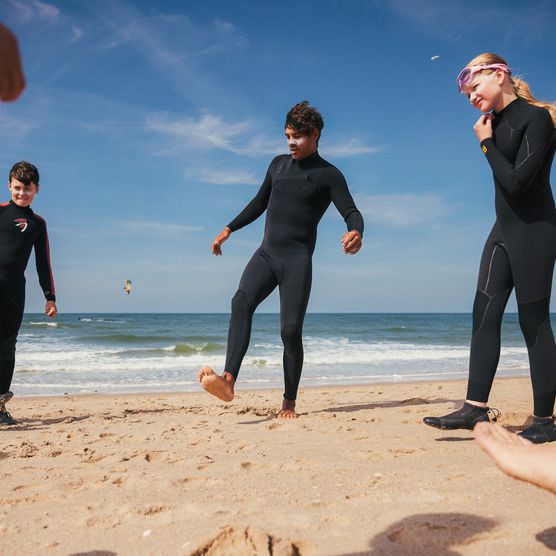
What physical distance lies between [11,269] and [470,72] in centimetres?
368

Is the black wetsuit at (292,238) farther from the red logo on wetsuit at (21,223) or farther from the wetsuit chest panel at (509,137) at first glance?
the red logo on wetsuit at (21,223)

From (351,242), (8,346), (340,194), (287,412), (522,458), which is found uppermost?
(340,194)

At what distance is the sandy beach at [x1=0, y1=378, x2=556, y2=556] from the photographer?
1.94 m

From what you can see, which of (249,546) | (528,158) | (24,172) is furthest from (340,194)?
(249,546)

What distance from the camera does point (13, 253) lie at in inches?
185

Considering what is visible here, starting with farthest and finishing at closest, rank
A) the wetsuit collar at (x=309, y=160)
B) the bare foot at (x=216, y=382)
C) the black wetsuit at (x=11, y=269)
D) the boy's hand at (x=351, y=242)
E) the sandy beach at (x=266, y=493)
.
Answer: the black wetsuit at (x=11, y=269)
the wetsuit collar at (x=309, y=160)
the boy's hand at (x=351, y=242)
the bare foot at (x=216, y=382)
the sandy beach at (x=266, y=493)

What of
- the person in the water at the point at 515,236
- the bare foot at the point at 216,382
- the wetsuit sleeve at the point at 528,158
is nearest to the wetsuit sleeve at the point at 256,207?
the bare foot at the point at 216,382

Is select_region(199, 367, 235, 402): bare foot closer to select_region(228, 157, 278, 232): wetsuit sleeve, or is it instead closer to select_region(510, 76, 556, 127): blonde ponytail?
select_region(228, 157, 278, 232): wetsuit sleeve

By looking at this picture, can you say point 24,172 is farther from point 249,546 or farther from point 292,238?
point 249,546

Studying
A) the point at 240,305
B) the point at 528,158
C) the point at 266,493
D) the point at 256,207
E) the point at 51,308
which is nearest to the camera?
the point at 266,493

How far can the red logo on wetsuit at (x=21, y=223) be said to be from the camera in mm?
4773

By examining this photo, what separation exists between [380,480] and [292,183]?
2.52 m

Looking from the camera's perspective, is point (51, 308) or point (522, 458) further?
point (51, 308)

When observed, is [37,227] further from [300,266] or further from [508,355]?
[508,355]
